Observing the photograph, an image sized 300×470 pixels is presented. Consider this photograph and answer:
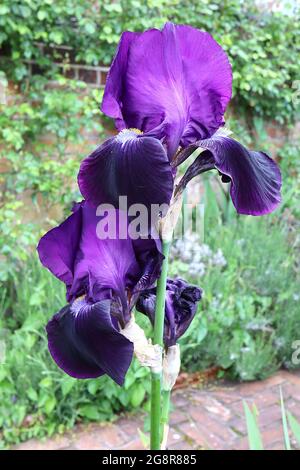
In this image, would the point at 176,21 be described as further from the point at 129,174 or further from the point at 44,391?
the point at 129,174

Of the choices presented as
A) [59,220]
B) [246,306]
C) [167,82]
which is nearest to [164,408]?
[167,82]

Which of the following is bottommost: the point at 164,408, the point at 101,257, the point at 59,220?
the point at 59,220

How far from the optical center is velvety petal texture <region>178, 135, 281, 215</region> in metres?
0.63

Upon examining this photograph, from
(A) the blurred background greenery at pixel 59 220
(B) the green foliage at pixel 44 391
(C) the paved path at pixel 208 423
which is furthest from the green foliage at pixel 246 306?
(B) the green foliage at pixel 44 391

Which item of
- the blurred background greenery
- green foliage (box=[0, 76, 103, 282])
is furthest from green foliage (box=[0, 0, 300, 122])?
green foliage (box=[0, 76, 103, 282])

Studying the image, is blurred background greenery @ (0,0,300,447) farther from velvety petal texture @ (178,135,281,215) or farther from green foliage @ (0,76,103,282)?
velvety petal texture @ (178,135,281,215)

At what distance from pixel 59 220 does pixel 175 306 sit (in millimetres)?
2465

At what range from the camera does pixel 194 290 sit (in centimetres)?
79

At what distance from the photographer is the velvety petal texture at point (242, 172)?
2.05ft

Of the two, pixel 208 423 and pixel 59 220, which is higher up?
pixel 59 220

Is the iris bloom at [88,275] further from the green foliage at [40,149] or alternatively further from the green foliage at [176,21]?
the green foliage at [176,21]

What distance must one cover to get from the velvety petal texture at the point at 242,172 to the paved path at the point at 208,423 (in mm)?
1728

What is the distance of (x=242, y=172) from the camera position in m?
0.63
